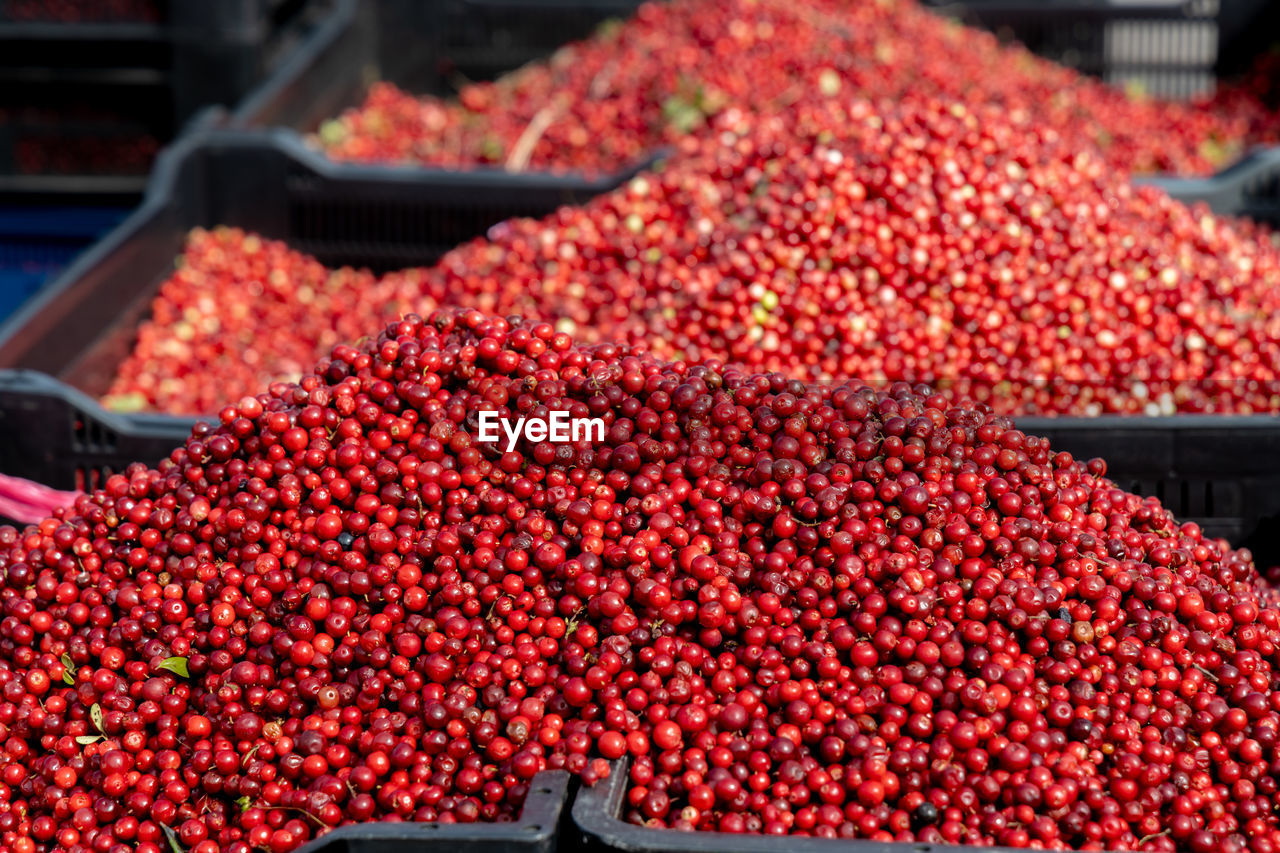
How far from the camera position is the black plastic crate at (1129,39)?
6.39 m

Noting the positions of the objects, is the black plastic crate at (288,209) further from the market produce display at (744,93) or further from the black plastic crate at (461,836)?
the black plastic crate at (461,836)

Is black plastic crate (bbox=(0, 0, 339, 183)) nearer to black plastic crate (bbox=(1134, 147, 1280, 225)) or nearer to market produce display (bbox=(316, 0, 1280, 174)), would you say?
market produce display (bbox=(316, 0, 1280, 174))

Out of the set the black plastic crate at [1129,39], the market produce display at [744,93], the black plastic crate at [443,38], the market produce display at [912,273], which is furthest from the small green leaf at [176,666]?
the black plastic crate at [1129,39]

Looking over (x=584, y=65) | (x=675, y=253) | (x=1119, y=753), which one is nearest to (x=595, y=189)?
(x=675, y=253)

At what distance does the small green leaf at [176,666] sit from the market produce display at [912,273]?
4.86 feet

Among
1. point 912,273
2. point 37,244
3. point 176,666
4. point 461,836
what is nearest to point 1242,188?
point 912,273

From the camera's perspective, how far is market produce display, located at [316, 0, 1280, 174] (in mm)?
5000

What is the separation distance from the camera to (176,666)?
205cm

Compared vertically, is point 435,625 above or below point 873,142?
below

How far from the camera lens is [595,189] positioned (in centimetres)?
422

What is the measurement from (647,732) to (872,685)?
38 cm

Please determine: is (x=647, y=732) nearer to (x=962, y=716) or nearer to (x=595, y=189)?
(x=962, y=716)

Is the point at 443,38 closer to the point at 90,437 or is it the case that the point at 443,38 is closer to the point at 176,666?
the point at 90,437

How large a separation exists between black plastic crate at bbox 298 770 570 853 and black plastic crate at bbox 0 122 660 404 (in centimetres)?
267
